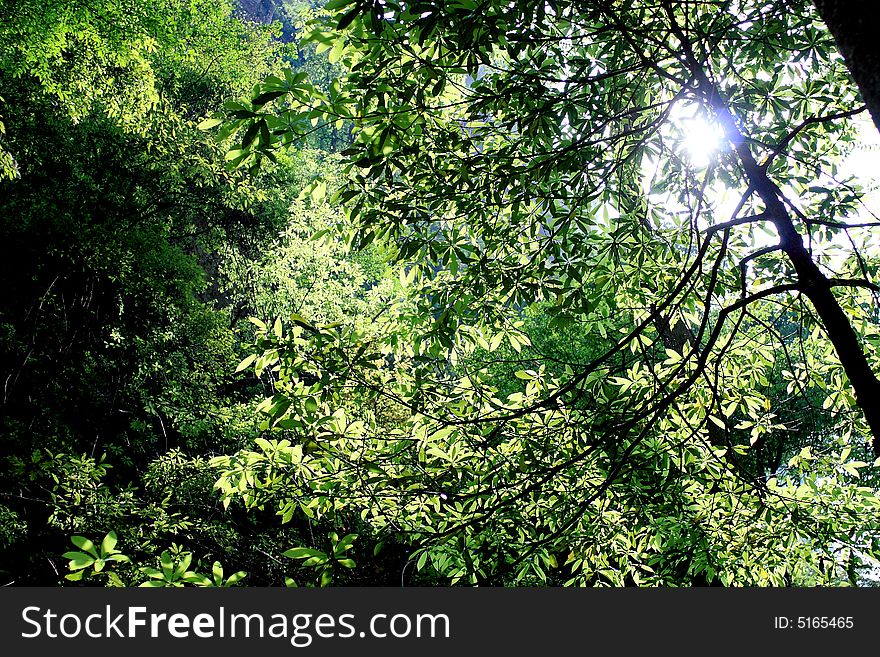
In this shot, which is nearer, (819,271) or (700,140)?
(819,271)

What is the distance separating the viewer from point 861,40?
4.67 ft

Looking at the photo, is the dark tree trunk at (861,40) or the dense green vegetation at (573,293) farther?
the dense green vegetation at (573,293)

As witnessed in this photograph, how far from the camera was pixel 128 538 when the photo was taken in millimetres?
8102

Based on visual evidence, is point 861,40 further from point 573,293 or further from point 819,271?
point 573,293

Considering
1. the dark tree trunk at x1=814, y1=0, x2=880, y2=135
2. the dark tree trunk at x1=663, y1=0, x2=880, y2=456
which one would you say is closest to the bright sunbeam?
the dark tree trunk at x1=663, y1=0, x2=880, y2=456

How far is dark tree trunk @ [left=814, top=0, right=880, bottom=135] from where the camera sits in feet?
4.59

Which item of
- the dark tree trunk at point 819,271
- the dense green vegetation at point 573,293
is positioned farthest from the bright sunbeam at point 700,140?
the dark tree trunk at point 819,271

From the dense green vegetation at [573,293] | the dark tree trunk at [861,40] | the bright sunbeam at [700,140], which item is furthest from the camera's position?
the bright sunbeam at [700,140]

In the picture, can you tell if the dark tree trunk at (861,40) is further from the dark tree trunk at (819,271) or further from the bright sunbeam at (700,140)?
the bright sunbeam at (700,140)

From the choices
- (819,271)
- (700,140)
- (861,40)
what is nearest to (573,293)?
(819,271)

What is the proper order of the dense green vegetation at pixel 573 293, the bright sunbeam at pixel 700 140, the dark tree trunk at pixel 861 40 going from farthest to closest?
1. the bright sunbeam at pixel 700 140
2. the dense green vegetation at pixel 573 293
3. the dark tree trunk at pixel 861 40

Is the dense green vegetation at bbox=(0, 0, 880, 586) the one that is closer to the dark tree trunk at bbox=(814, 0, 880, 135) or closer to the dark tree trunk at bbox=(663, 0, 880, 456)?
the dark tree trunk at bbox=(663, 0, 880, 456)

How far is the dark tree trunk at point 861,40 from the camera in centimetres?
140
